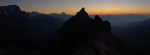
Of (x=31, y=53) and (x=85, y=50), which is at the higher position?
(x=85, y=50)

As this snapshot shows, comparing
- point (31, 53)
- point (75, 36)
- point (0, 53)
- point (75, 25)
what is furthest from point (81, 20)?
point (0, 53)

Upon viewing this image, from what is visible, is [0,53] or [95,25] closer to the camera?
[0,53]

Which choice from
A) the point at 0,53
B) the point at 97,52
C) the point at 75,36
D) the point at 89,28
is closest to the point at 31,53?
the point at 0,53

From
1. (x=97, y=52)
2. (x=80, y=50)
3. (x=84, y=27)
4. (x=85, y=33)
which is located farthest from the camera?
(x=84, y=27)

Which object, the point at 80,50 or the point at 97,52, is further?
the point at 97,52

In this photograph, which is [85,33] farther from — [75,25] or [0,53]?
[0,53]

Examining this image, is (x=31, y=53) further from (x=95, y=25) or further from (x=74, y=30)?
(x=95, y=25)

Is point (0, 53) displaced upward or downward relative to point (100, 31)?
downward

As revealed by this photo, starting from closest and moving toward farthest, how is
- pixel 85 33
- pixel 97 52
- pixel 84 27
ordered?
pixel 97 52 < pixel 85 33 < pixel 84 27

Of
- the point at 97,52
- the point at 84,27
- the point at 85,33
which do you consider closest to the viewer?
the point at 97,52

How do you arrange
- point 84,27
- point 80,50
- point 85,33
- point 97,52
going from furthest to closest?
point 84,27
point 85,33
point 97,52
point 80,50
